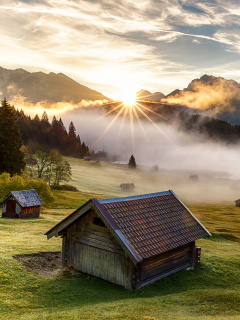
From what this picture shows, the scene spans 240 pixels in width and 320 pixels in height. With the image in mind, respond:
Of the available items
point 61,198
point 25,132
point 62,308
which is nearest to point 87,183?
point 61,198

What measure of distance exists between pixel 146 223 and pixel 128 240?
2.72 metres

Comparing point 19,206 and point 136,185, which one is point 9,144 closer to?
point 19,206

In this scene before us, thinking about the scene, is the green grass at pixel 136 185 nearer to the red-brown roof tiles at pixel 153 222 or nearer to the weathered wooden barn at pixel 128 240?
Answer: the red-brown roof tiles at pixel 153 222

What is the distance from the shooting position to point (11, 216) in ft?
159

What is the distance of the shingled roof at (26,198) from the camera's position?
4781 centimetres

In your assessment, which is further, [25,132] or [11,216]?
[25,132]

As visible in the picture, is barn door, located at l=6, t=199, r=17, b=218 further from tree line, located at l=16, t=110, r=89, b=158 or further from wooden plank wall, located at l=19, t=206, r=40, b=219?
tree line, located at l=16, t=110, r=89, b=158

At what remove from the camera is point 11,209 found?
48.6 metres

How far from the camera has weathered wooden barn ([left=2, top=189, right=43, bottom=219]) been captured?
47.9 m

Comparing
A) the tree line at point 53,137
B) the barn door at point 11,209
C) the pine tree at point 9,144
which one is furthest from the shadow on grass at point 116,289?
the tree line at point 53,137

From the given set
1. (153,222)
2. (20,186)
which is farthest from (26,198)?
(153,222)

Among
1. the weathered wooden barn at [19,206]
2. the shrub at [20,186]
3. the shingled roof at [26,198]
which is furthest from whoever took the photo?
the shrub at [20,186]

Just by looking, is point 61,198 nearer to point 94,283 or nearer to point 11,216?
point 11,216

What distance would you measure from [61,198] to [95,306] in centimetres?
6325
